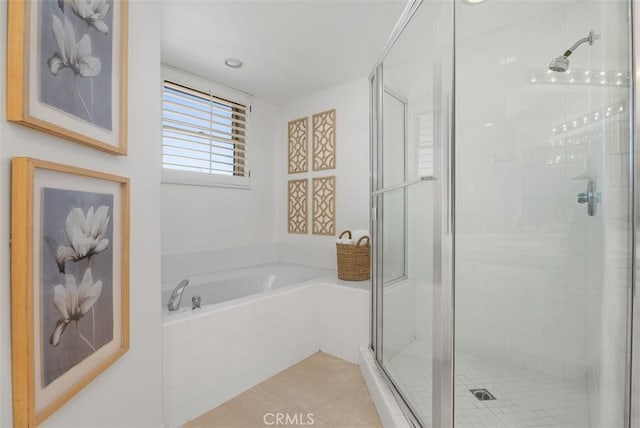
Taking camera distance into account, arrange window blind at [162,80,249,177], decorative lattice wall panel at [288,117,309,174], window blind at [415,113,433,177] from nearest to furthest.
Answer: window blind at [415,113,433,177] → window blind at [162,80,249,177] → decorative lattice wall panel at [288,117,309,174]

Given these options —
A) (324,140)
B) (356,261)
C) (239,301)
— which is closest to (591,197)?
(356,261)

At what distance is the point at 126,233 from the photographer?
112 cm

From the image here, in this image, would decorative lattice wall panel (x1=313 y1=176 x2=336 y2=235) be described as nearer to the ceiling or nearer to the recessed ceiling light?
the ceiling

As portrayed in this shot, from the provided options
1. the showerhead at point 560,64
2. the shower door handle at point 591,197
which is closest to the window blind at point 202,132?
the showerhead at point 560,64

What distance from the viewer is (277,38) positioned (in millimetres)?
2021

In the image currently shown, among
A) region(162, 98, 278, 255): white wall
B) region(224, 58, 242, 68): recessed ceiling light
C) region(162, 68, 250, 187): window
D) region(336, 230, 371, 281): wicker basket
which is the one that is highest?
region(224, 58, 242, 68): recessed ceiling light

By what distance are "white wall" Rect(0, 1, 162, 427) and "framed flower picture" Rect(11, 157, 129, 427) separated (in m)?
0.07

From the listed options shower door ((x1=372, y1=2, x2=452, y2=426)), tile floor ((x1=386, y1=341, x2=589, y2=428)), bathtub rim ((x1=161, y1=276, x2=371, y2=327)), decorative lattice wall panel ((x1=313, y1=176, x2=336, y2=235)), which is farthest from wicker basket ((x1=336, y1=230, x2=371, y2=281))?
tile floor ((x1=386, y1=341, x2=589, y2=428))

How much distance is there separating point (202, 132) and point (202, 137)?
54 mm

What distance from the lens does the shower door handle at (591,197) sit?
3.82 ft

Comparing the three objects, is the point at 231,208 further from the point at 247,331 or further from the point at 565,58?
the point at 565,58

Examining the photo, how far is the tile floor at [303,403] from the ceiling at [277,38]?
2108 mm

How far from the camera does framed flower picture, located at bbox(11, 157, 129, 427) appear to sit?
26.8 inches

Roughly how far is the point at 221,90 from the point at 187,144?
62 centimetres
